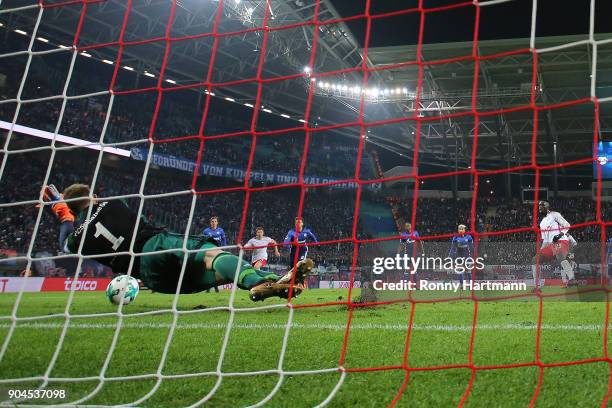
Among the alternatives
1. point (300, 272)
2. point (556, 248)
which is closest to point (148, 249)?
point (300, 272)

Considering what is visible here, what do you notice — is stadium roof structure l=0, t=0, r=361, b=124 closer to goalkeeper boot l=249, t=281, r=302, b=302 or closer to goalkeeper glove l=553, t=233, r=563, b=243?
goalkeeper glove l=553, t=233, r=563, b=243

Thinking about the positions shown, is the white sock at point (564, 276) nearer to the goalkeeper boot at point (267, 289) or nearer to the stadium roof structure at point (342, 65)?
the stadium roof structure at point (342, 65)

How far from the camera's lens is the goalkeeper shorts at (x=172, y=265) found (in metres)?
4.27

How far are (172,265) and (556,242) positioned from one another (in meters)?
8.52

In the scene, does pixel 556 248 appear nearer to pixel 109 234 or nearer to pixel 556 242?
pixel 556 242

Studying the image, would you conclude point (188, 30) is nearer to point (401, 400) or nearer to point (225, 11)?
point (225, 11)

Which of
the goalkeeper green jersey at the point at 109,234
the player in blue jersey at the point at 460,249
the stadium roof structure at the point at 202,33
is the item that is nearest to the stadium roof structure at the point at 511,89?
the stadium roof structure at the point at 202,33

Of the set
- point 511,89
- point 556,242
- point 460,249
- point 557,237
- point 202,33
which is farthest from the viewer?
point 202,33

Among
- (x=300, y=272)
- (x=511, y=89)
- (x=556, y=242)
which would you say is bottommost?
(x=300, y=272)

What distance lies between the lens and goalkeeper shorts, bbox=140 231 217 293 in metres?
4.27

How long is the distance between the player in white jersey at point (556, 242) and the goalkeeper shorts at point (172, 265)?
23.7 ft

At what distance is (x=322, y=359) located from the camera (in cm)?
388

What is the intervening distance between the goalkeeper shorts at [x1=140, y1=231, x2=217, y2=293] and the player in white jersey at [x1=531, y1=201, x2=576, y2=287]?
722 centimetres

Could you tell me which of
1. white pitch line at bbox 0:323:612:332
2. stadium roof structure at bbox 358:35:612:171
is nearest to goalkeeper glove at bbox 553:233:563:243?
white pitch line at bbox 0:323:612:332
